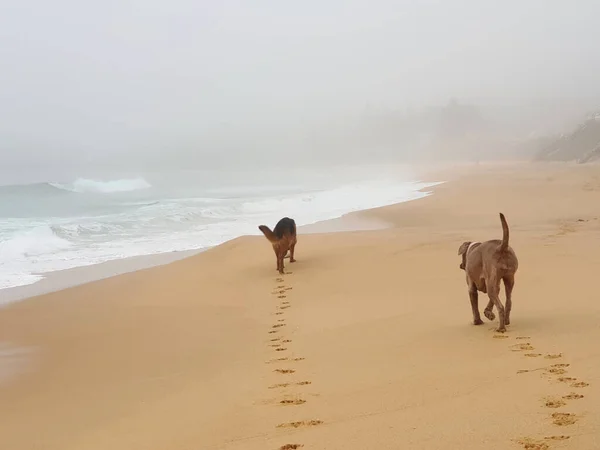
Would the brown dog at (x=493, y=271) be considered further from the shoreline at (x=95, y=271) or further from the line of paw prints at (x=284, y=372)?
the shoreline at (x=95, y=271)

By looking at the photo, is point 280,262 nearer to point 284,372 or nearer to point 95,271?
point 95,271

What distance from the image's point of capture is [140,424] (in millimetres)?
4605

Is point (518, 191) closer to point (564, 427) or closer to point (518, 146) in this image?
point (564, 427)

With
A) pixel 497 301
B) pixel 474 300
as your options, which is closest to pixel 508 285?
pixel 497 301

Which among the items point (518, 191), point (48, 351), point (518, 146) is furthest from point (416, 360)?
point (518, 146)

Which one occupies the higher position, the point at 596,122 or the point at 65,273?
the point at 596,122

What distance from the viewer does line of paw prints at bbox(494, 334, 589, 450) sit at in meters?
3.23

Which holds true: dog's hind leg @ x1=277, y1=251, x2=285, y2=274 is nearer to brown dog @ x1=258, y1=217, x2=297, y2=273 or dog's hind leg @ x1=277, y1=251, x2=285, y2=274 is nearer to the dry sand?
brown dog @ x1=258, y1=217, x2=297, y2=273

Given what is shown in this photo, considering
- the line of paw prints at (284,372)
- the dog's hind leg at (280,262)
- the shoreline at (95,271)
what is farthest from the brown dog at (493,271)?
the shoreline at (95,271)

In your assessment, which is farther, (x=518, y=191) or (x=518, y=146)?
(x=518, y=146)

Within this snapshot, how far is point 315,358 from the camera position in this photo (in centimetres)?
579

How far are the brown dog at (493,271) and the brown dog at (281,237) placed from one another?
550cm

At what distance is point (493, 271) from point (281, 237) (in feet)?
20.3

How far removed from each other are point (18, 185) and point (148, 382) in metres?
58.9
